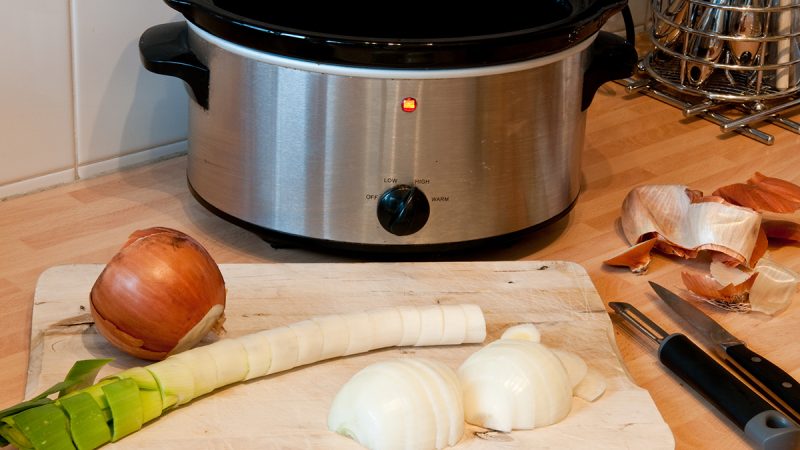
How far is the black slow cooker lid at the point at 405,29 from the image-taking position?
0.96m

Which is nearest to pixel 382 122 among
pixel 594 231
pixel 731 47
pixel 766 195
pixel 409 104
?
pixel 409 104

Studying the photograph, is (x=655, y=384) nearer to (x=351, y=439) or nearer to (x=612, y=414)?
(x=612, y=414)

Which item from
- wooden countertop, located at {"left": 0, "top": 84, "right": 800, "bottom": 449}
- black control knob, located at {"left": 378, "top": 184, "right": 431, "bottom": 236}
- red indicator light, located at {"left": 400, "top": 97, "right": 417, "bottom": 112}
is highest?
red indicator light, located at {"left": 400, "top": 97, "right": 417, "bottom": 112}

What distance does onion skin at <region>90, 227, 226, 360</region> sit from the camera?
34.1 inches

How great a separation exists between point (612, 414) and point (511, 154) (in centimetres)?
29

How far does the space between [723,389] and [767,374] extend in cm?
5

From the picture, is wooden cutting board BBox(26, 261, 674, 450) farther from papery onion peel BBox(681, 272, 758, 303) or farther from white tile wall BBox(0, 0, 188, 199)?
white tile wall BBox(0, 0, 188, 199)

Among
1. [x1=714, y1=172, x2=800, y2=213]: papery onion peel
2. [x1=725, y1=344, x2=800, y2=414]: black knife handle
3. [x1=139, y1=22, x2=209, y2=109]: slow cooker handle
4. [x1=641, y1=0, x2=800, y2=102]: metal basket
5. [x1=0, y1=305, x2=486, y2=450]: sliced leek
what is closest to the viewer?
[x1=0, y1=305, x2=486, y2=450]: sliced leek

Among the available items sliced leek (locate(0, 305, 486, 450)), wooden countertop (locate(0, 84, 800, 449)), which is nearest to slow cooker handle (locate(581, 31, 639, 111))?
wooden countertop (locate(0, 84, 800, 449))

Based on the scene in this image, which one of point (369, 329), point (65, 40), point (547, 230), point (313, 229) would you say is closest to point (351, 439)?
point (369, 329)

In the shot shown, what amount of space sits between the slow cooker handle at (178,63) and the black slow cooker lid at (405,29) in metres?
0.05

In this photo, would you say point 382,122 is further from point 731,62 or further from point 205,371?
point 731,62

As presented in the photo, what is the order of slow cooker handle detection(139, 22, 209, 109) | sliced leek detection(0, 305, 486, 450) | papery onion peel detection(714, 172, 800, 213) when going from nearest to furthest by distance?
sliced leek detection(0, 305, 486, 450) < slow cooker handle detection(139, 22, 209, 109) < papery onion peel detection(714, 172, 800, 213)

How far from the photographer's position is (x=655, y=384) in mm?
986
